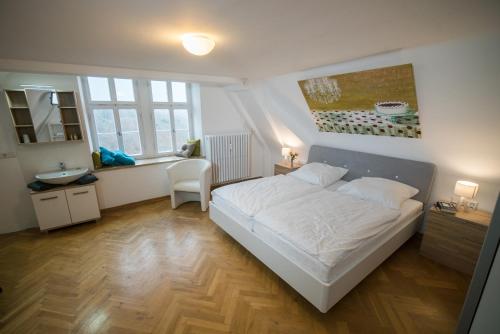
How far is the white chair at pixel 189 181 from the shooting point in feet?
11.4

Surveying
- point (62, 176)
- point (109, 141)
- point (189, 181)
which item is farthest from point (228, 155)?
point (62, 176)

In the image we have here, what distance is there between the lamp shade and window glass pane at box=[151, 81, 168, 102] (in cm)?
437

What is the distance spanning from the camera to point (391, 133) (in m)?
2.60

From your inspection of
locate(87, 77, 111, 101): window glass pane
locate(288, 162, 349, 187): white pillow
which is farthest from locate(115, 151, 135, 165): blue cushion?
locate(288, 162, 349, 187): white pillow

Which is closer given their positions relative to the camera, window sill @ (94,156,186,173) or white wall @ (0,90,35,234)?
white wall @ (0,90,35,234)

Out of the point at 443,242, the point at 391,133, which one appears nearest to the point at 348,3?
the point at 391,133

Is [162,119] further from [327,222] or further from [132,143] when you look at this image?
[327,222]

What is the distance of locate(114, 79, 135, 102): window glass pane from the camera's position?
354 centimetres

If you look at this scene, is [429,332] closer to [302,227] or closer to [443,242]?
[443,242]

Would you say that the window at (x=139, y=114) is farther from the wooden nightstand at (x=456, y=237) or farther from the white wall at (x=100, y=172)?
the wooden nightstand at (x=456, y=237)

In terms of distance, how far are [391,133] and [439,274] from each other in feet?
5.16

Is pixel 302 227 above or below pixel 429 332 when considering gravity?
above

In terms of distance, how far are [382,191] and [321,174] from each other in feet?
2.71

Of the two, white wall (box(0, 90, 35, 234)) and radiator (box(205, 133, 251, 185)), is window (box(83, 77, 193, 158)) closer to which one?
radiator (box(205, 133, 251, 185))
